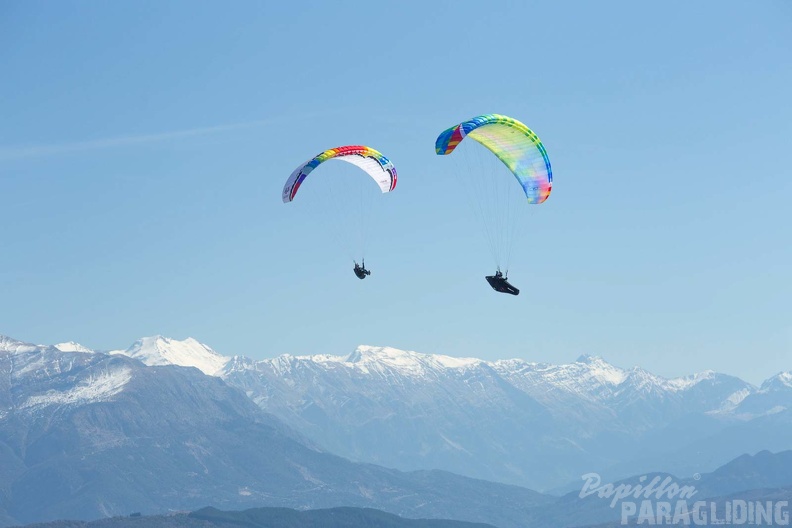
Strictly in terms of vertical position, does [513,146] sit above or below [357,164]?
below

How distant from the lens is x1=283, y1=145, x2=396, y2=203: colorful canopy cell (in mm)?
120312

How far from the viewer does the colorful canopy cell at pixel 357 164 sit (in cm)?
12031

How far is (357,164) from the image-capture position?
122 metres

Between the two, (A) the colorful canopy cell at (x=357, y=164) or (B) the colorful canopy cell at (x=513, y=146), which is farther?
(A) the colorful canopy cell at (x=357, y=164)

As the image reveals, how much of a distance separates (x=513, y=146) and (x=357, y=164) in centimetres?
2107

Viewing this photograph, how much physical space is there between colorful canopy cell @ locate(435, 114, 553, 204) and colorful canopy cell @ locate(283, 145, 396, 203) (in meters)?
15.8

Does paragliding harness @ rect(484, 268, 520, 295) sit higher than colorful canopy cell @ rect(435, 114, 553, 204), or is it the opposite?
colorful canopy cell @ rect(435, 114, 553, 204)

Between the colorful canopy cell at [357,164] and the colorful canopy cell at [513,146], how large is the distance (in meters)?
15.8

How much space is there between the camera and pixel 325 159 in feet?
391

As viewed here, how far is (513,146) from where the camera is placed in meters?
109

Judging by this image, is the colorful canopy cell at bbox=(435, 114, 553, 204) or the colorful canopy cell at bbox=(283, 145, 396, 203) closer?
the colorful canopy cell at bbox=(435, 114, 553, 204)

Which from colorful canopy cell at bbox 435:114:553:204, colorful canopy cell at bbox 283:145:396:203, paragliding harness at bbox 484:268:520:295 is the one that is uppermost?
colorful canopy cell at bbox 283:145:396:203

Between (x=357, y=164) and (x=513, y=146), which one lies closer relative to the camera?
(x=513, y=146)

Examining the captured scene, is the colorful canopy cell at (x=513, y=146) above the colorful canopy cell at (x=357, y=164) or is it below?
below
